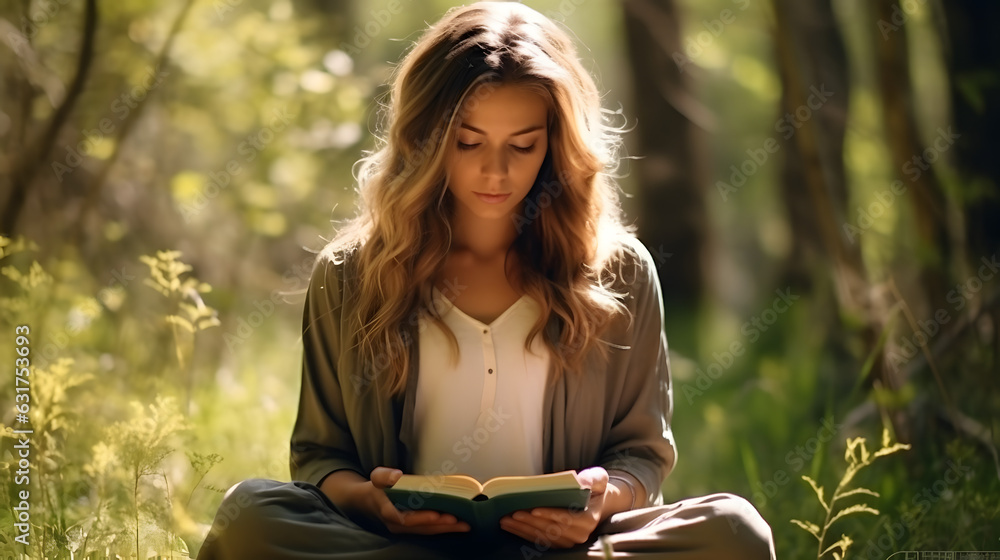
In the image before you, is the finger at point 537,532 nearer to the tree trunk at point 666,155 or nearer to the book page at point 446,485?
the book page at point 446,485

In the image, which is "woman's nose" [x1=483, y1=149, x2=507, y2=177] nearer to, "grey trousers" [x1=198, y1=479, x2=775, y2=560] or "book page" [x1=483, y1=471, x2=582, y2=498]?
"book page" [x1=483, y1=471, x2=582, y2=498]

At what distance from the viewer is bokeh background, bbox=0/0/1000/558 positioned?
3129mm

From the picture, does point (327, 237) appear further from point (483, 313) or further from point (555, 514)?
point (555, 514)

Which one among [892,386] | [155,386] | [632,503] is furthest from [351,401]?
[892,386]

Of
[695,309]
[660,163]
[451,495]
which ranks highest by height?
[660,163]

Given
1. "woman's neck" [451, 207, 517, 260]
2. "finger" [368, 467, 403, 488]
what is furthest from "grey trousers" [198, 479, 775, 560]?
"woman's neck" [451, 207, 517, 260]

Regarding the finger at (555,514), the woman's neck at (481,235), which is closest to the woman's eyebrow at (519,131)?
the woman's neck at (481,235)

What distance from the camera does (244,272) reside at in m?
5.61

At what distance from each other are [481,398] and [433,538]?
1.33 feet

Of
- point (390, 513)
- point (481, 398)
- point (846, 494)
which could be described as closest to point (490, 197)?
point (481, 398)

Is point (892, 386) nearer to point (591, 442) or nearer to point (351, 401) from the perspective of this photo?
point (591, 442)

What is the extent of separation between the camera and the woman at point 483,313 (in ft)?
7.85

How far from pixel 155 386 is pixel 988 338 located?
304 centimetres

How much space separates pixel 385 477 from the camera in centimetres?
232
